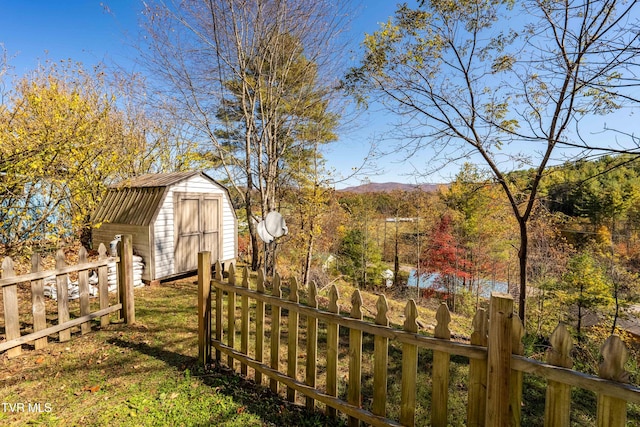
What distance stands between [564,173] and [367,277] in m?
20.6

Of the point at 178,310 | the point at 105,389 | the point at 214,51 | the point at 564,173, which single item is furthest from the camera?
the point at 214,51

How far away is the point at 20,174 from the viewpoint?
440 cm

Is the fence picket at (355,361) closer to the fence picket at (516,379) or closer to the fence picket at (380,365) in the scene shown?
the fence picket at (380,365)

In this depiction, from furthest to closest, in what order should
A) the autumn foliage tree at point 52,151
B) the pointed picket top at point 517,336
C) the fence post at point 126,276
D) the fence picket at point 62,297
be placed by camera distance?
the autumn foliage tree at point 52,151 < the fence post at point 126,276 < the fence picket at point 62,297 < the pointed picket top at point 517,336

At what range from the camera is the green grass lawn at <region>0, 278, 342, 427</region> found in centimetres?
217

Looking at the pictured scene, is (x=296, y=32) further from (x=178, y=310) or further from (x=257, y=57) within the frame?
(x=178, y=310)

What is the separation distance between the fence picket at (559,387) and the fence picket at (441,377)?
1.53 feet

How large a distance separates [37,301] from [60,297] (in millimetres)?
224

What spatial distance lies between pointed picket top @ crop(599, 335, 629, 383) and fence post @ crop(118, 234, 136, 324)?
456cm

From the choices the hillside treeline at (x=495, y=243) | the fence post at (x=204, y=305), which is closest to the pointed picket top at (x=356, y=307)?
the fence post at (x=204, y=305)

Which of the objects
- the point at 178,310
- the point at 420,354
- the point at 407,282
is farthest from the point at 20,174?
the point at 407,282

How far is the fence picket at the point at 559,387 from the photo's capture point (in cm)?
134

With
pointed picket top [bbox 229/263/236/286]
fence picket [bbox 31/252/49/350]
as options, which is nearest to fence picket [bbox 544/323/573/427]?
pointed picket top [bbox 229/263/236/286]

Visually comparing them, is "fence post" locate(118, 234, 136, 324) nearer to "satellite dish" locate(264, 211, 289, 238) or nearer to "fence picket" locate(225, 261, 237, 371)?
"fence picket" locate(225, 261, 237, 371)
